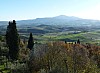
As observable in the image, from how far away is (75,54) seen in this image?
211 ft

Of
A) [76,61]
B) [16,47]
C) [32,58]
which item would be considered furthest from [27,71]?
[16,47]

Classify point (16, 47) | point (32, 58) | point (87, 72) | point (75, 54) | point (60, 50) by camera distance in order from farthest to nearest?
point (16, 47)
point (60, 50)
point (32, 58)
point (75, 54)
point (87, 72)

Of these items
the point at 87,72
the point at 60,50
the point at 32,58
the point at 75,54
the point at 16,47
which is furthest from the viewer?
the point at 16,47

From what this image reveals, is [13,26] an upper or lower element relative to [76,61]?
upper

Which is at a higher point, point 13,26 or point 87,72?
point 13,26

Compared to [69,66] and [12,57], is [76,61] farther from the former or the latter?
[12,57]

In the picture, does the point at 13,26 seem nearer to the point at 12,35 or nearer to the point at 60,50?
the point at 12,35

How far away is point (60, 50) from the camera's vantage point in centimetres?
7725

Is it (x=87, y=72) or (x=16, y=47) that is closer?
(x=87, y=72)

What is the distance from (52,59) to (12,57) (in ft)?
71.5

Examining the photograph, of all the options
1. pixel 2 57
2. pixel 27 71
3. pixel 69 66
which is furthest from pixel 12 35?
pixel 69 66

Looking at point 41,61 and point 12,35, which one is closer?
point 41,61

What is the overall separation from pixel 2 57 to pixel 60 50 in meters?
28.7

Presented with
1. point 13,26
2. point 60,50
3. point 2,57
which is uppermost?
point 13,26
